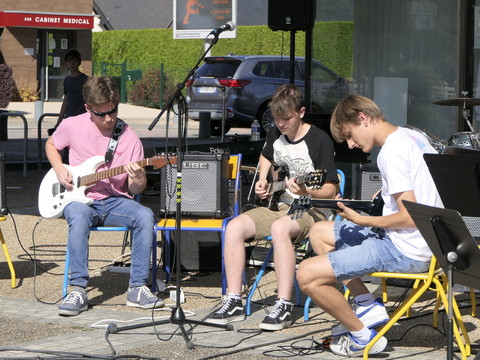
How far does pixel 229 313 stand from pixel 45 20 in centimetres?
3206

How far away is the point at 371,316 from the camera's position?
558 centimetres

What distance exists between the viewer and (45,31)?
37.7 metres

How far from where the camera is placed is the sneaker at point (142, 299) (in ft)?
22.0

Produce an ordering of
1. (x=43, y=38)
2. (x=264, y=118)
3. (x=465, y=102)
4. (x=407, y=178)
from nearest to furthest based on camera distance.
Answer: (x=407, y=178), (x=465, y=102), (x=264, y=118), (x=43, y=38)

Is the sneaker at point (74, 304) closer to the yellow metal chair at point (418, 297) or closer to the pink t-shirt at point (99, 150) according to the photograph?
the pink t-shirt at point (99, 150)

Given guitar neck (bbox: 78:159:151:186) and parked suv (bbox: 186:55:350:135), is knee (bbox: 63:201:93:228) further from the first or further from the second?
parked suv (bbox: 186:55:350:135)

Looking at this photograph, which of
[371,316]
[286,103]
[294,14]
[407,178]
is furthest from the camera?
[294,14]

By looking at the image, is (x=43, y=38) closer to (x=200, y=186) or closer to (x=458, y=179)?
(x=200, y=186)

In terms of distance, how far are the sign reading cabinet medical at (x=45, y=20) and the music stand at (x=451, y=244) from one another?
3339 cm

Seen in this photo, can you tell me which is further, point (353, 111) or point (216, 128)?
point (216, 128)

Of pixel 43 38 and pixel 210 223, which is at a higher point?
pixel 43 38

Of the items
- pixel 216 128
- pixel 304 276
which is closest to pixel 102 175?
pixel 304 276

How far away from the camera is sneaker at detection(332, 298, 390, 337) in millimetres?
5566

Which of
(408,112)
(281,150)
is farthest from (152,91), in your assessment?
(281,150)
